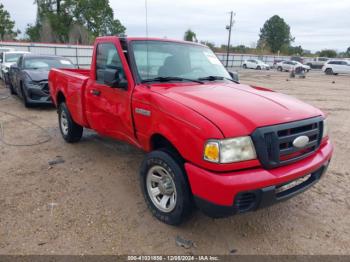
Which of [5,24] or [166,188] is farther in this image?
[5,24]

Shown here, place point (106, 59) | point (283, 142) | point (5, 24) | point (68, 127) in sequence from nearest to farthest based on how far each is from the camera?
point (283, 142)
point (106, 59)
point (68, 127)
point (5, 24)

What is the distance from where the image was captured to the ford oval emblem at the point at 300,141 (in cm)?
269

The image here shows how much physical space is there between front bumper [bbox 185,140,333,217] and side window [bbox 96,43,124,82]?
1.82 metres

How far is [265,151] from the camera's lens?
251 cm

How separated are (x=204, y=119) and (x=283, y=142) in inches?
29.2

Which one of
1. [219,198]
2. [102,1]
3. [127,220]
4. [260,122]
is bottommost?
[127,220]

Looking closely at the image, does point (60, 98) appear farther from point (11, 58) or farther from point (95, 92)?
point (11, 58)

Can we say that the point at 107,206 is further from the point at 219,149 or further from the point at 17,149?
the point at 17,149

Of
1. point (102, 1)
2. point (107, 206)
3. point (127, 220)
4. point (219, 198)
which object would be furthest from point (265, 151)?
point (102, 1)

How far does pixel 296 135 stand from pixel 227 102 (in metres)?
0.71

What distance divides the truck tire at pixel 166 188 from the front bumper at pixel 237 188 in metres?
0.18

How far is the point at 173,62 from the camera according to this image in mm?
3799

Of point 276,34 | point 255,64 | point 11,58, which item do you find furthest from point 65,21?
point 276,34

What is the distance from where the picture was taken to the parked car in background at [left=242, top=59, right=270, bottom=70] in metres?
41.9
